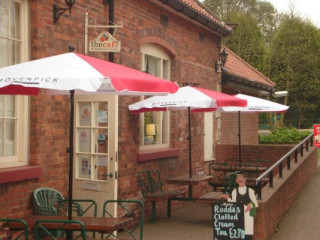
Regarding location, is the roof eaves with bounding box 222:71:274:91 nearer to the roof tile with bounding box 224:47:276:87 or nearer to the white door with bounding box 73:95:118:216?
the roof tile with bounding box 224:47:276:87

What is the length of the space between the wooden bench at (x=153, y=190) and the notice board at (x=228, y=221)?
285 centimetres

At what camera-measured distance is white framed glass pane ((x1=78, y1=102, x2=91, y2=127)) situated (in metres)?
7.44

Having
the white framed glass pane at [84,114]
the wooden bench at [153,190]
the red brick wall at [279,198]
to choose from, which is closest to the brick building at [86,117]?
the white framed glass pane at [84,114]

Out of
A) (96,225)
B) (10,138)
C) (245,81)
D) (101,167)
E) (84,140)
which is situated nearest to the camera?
(96,225)

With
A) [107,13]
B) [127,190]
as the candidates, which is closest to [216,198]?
[127,190]

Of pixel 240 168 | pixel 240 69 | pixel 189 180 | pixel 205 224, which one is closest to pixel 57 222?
pixel 205 224

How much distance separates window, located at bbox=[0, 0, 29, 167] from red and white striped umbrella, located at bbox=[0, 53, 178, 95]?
97 cm

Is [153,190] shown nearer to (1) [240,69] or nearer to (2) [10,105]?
(2) [10,105]

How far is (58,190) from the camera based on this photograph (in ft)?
22.8

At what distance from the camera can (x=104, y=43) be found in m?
7.02

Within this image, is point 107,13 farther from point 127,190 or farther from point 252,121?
point 252,121

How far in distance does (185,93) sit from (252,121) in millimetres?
10024

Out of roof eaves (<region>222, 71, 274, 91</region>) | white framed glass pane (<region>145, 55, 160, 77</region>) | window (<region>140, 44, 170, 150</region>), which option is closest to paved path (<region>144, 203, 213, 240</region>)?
window (<region>140, 44, 170, 150</region>)

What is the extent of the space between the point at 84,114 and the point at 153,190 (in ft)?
8.80
